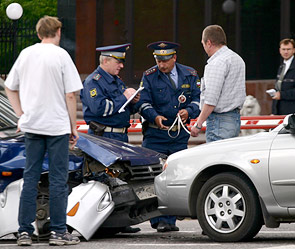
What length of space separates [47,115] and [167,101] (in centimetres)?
273

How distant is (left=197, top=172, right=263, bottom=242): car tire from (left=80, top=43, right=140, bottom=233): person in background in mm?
1795

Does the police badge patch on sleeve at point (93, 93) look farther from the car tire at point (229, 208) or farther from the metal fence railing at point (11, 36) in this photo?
the metal fence railing at point (11, 36)

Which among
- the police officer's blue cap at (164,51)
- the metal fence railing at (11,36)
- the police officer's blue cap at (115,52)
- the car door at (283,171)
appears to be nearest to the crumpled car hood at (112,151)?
the police officer's blue cap at (115,52)

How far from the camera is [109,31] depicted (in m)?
23.4

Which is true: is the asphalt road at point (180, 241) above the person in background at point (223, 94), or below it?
below

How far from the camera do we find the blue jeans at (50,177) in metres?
8.27

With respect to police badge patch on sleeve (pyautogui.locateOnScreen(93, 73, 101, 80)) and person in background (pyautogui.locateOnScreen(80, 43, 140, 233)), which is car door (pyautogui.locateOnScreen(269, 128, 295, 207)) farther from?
police badge patch on sleeve (pyautogui.locateOnScreen(93, 73, 101, 80))

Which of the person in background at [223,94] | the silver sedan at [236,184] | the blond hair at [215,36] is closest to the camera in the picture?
the silver sedan at [236,184]

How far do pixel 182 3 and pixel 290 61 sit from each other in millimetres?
8660

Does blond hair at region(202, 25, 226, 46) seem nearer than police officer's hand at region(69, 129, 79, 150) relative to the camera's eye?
No

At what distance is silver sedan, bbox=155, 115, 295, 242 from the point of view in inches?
336

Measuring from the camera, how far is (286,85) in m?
14.2

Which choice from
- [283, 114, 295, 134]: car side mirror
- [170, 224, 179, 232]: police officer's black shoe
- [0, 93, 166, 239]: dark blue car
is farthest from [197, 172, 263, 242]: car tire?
[170, 224, 179, 232]: police officer's black shoe

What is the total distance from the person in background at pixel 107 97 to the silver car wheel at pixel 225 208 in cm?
186
